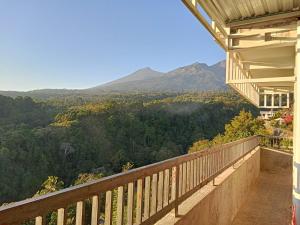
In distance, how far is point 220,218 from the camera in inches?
163

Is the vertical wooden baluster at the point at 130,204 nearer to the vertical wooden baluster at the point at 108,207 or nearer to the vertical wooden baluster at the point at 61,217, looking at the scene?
the vertical wooden baluster at the point at 108,207

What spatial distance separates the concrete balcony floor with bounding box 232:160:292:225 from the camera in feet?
17.0

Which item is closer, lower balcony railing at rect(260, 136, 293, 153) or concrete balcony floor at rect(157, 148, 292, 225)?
concrete balcony floor at rect(157, 148, 292, 225)

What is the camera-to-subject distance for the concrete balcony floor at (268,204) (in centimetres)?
519

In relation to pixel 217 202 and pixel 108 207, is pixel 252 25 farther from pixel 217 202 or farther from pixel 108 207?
pixel 108 207

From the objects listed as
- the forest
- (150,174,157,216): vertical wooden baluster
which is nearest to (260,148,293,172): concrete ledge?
(150,174,157,216): vertical wooden baluster

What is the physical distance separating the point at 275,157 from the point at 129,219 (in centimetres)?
984

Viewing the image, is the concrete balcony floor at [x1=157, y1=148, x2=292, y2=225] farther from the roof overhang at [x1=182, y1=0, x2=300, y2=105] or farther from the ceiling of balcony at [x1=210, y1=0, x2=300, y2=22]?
the ceiling of balcony at [x1=210, y1=0, x2=300, y2=22]

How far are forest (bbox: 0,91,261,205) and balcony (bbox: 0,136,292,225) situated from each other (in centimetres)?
3090

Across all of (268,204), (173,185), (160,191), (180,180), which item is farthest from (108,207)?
(268,204)

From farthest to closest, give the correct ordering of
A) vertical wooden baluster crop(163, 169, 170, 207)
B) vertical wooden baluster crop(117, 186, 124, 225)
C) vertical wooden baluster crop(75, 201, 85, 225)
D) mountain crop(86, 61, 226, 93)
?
mountain crop(86, 61, 226, 93), vertical wooden baluster crop(163, 169, 170, 207), vertical wooden baluster crop(117, 186, 124, 225), vertical wooden baluster crop(75, 201, 85, 225)

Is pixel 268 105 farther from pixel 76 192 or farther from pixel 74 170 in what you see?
pixel 74 170

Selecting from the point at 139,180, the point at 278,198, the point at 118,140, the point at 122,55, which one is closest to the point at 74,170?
the point at 118,140

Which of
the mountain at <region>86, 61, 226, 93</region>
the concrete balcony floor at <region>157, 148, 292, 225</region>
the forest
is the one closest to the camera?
the concrete balcony floor at <region>157, 148, 292, 225</region>
